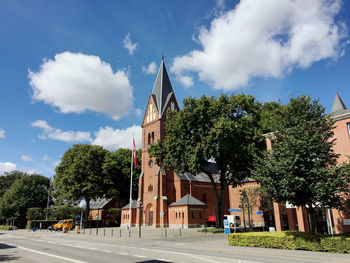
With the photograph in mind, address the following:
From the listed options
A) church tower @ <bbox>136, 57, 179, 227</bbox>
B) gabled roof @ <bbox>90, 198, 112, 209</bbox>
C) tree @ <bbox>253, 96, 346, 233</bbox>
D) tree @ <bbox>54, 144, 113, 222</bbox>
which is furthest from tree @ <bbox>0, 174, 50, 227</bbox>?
tree @ <bbox>253, 96, 346, 233</bbox>

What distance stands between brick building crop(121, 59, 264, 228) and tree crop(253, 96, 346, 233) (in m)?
27.3

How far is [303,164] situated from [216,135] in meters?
14.4

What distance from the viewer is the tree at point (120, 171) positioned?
55.3 meters

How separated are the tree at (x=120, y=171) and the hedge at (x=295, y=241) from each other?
1584 inches

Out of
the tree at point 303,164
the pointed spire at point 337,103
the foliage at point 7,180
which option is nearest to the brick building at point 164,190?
the pointed spire at point 337,103

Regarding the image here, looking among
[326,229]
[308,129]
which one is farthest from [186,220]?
[308,129]

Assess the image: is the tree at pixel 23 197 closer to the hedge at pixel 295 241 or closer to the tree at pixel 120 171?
the tree at pixel 120 171

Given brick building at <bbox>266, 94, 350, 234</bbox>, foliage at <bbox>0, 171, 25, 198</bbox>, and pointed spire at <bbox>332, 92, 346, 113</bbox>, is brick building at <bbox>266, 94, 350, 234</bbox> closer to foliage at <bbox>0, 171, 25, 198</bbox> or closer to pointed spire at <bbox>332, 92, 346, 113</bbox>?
pointed spire at <bbox>332, 92, 346, 113</bbox>

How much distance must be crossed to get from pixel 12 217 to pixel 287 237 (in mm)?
72733

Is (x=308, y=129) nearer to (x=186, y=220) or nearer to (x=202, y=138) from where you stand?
(x=202, y=138)

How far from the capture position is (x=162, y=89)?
170ft

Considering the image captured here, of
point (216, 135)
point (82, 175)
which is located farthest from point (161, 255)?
point (82, 175)

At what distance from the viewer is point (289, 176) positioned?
15383mm

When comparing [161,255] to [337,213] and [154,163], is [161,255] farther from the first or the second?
[154,163]
